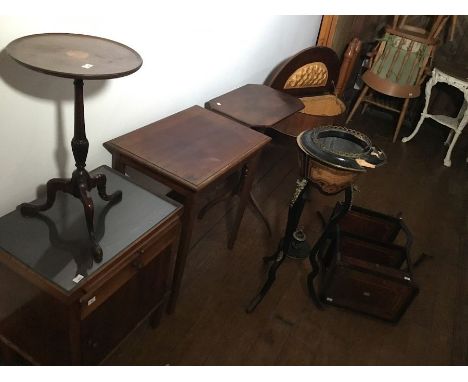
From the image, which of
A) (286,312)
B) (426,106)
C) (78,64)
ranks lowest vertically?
(286,312)

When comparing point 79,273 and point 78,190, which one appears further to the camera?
point 78,190

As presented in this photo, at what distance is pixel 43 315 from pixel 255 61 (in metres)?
2.13

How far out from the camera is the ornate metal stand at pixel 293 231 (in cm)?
183

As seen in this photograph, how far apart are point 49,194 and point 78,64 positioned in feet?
1.56

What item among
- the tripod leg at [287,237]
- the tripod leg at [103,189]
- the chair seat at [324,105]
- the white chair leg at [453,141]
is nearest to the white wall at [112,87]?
the tripod leg at [103,189]

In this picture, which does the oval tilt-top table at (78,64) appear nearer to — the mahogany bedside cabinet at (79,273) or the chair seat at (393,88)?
the mahogany bedside cabinet at (79,273)

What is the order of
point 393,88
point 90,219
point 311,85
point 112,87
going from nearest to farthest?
point 90,219 → point 112,87 → point 311,85 → point 393,88

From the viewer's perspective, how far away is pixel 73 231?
1.31 metres

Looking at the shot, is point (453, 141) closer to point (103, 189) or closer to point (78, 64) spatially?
point (103, 189)

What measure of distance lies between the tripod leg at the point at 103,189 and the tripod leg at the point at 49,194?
3.4 inches

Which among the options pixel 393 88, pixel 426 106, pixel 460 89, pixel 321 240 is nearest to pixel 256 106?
pixel 321 240

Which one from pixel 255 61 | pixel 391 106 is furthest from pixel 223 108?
pixel 391 106

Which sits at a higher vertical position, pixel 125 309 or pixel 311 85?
pixel 311 85

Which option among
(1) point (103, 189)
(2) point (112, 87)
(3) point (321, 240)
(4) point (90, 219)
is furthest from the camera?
(3) point (321, 240)
